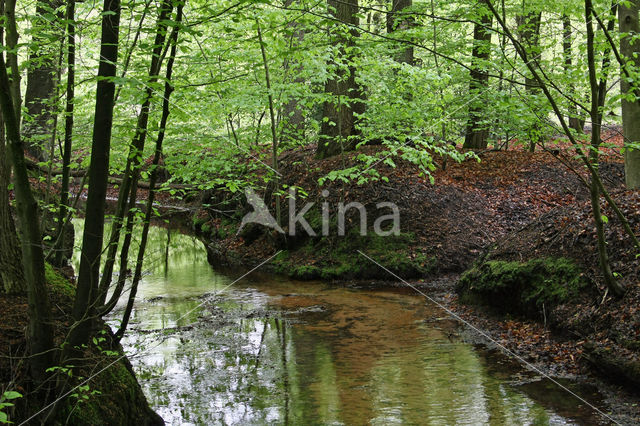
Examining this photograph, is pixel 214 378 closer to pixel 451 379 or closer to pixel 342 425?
pixel 342 425

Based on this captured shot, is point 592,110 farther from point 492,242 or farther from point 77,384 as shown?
point 492,242

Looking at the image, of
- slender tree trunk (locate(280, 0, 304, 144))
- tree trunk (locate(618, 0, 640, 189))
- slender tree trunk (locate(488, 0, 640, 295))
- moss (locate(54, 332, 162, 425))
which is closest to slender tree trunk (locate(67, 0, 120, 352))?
moss (locate(54, 332, 162, 425))

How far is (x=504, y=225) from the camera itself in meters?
12.3

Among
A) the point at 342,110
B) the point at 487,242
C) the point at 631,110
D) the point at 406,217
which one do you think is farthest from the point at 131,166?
the point at 342,110

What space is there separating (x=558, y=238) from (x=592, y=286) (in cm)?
136

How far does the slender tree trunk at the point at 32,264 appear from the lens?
3547 mm

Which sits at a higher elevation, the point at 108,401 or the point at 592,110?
the point at 592,110

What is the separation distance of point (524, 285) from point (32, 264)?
6400mm

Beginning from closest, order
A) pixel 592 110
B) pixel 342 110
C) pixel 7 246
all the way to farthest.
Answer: pixel 592 110 → pixel 7 246 → pixel 342 110

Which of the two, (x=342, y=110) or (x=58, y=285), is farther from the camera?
(x=342, y=110)

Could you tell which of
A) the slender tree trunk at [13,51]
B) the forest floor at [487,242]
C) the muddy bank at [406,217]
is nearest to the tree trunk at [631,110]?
the forest floor at [487,242]

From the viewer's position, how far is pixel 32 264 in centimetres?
367

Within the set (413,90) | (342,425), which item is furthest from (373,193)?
(342,425)

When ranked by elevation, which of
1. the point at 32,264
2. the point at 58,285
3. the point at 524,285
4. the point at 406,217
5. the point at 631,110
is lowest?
the point at 524,285
